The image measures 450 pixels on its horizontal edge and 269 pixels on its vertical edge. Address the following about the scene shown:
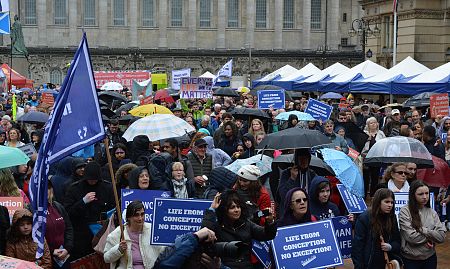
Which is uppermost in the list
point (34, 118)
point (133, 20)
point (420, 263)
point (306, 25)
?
point (133, 20)

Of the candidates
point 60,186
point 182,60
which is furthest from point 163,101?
point 182,60

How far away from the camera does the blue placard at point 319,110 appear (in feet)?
60.4

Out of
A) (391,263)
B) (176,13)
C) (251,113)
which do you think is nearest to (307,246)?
(391,263)

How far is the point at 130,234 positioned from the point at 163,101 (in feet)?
65.4

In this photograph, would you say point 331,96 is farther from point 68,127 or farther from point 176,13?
point 176,13

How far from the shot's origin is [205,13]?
68750 mm

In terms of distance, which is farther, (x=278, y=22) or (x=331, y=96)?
(x=278, y=22)

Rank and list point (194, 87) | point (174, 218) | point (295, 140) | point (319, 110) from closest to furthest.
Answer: point (174, 218) → point (295, 140) → point (319, 110) → point (194, 87)

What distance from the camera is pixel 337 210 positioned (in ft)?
29.1

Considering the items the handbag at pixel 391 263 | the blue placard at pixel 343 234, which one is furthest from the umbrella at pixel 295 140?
the handbag at pixel 391 263

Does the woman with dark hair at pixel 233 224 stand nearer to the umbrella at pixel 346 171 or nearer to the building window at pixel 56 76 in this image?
the umbrella at pixel 346 171

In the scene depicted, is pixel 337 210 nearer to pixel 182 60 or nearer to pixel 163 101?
pixel 163 101

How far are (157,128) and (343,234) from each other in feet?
17.4

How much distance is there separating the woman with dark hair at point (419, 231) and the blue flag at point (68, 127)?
301 centimetres
